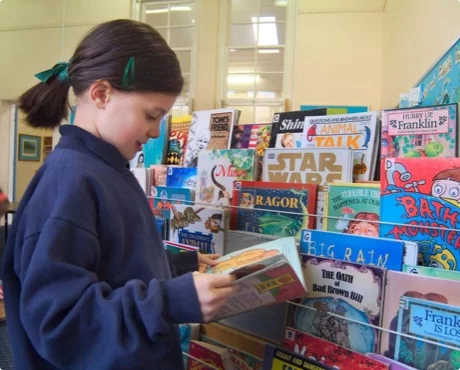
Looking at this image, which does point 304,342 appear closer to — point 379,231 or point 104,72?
point 379,231

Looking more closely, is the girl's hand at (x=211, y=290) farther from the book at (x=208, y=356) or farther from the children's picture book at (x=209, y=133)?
the children's picture book at (x=209, y=133)

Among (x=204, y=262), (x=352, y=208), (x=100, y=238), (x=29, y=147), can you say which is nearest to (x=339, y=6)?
(x=352, y=208)

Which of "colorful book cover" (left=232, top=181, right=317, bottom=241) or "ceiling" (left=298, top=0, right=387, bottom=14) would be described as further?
"ceiling" (left=298, top=0, right=387, bottom=14)

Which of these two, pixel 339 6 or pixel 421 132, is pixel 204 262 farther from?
pixel 339 6

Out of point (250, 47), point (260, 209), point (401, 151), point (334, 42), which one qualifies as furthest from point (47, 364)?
point (250, 47)

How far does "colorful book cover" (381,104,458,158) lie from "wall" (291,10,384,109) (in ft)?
11.5

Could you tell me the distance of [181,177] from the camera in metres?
1.16

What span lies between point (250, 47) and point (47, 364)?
4.69 metres

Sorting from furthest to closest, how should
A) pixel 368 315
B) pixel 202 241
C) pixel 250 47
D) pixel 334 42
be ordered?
pixel 250 47, pixel 334 42, pixel 202 241, pixel 368 315

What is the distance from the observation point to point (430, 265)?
0.66m

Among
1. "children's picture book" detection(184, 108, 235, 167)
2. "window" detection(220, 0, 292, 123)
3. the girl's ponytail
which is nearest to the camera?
the girl's ponytail

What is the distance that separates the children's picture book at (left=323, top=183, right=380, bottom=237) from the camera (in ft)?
2.54

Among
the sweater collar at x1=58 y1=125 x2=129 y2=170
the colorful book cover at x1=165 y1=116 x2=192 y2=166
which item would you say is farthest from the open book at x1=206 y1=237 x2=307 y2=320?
the colorful book cover at x1=165 y1=116 x2=192 y2=166

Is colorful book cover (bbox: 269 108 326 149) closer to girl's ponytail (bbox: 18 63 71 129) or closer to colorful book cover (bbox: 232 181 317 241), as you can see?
colorful book cover (bbox: 232 181 317 241)
